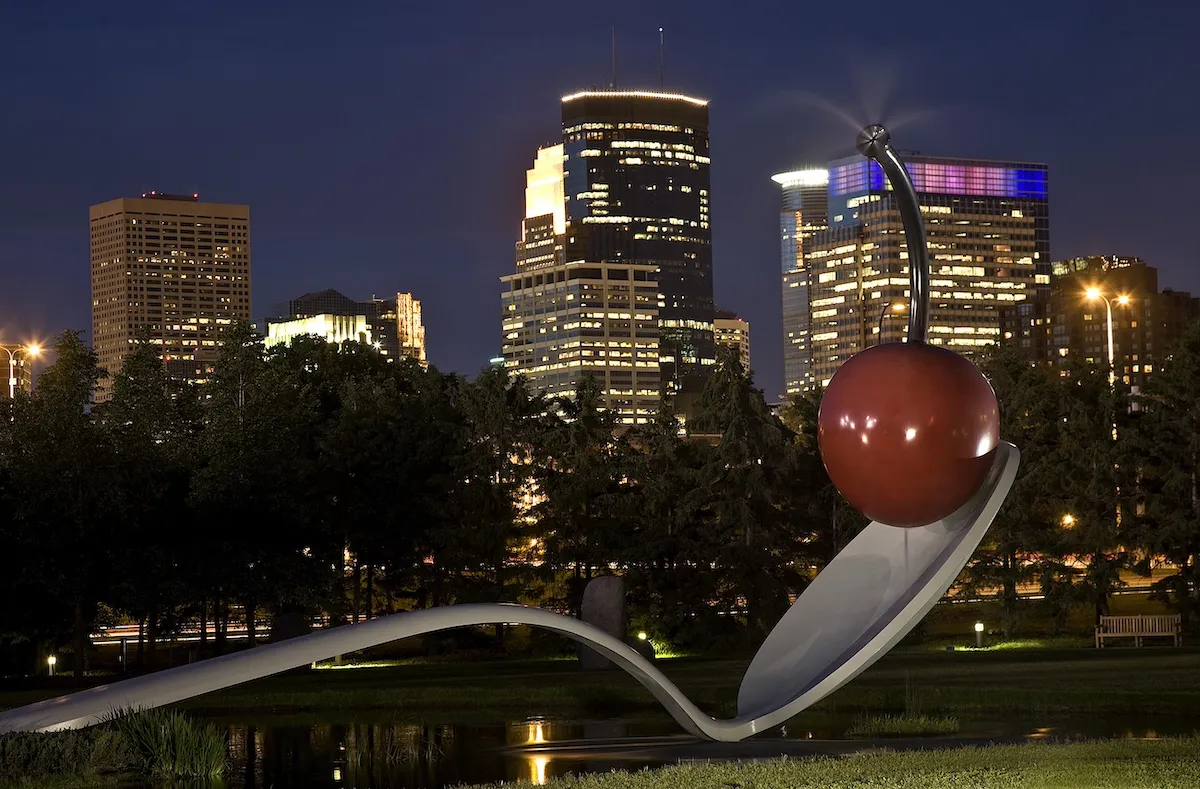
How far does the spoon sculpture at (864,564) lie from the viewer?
49.6ft

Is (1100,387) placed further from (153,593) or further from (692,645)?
(153,593)

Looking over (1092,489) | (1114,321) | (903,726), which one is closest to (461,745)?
(903,726)

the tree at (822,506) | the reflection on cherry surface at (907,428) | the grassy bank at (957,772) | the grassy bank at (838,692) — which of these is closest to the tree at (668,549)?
the tree at (822,506)

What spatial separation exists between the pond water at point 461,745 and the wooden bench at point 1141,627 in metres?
12.4

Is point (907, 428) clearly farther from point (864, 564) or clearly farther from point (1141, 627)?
point (1141, 627)

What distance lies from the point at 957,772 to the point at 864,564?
174 inches

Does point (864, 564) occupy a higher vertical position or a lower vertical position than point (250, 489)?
lower

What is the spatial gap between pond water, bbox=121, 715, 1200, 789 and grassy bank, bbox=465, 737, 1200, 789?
1.78m

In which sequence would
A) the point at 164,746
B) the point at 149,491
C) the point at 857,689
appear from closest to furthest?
the point at 164,746
the point at 857,689
the point at 149,491

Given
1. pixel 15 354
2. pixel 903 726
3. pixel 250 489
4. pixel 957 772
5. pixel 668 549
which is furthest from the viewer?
pixel 15 354

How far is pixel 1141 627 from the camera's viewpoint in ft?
105

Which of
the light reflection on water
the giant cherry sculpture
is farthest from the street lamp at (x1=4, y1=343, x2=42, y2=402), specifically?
the giant cherry sculpture

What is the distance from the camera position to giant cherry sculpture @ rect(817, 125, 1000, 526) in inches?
645

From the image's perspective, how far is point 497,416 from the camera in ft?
131
